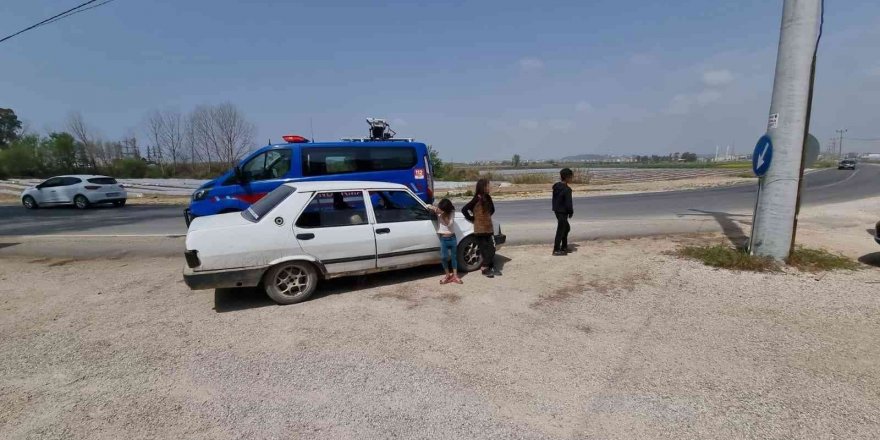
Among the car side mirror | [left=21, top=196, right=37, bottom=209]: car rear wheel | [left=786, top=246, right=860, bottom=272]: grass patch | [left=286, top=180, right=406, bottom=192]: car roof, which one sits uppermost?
the car side mirror

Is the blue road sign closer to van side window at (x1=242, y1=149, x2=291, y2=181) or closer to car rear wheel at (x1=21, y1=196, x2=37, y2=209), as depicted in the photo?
van side window at (x1=242, y1=149, x2=291, y2=181)

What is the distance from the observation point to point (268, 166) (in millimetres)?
7953

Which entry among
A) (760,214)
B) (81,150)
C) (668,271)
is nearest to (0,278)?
(668,271)

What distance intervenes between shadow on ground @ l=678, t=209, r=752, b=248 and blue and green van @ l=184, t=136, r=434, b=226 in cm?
664

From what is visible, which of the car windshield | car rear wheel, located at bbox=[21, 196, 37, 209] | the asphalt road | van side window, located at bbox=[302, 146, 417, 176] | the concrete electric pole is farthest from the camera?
car rear wheel, located at bbox=[21, 196, 37, 209]

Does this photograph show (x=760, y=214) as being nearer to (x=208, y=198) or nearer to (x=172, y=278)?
(x=172, y=278)

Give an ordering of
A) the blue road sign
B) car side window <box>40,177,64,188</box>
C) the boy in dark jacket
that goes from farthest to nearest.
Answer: car side window <box>40,177,64,188</box> → the boy in dark jacket → the blue road sign

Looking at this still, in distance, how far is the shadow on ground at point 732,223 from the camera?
777 centimetres

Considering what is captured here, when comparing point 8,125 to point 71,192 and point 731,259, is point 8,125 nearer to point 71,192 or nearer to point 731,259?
point 71,192

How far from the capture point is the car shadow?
590 cm

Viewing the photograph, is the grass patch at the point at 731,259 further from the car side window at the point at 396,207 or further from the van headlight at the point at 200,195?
the van headlight at the point at 200,195

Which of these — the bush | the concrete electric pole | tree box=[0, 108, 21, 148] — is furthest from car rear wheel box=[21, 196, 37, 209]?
tree box=[0, 108, 21, 148]

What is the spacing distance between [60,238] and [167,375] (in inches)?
355

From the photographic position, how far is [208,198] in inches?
308
